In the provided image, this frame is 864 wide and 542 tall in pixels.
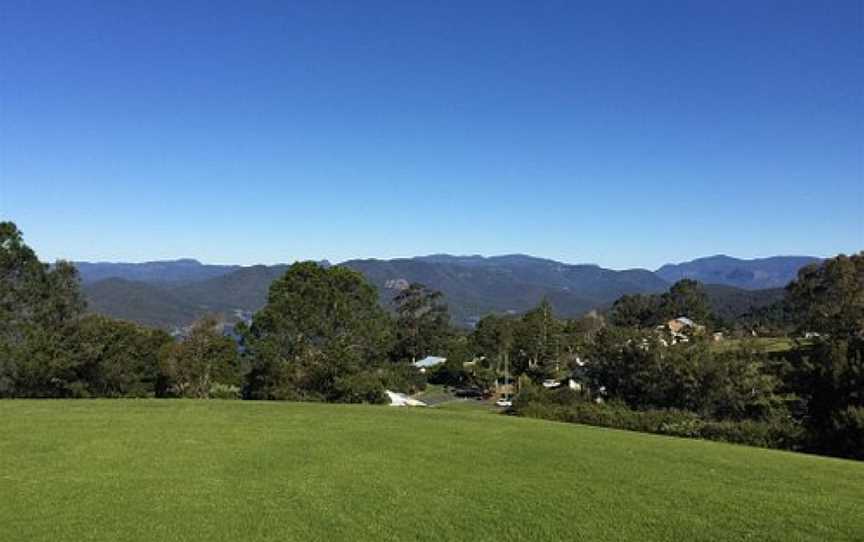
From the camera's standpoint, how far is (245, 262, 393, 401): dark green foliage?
39781 millimetres

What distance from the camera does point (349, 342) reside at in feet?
135

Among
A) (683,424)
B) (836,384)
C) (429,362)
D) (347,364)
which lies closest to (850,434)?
(836,384)

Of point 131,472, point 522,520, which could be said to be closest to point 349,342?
point 131,472

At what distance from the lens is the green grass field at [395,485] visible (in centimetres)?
1107

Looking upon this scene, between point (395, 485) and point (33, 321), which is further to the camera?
point (33, 321)

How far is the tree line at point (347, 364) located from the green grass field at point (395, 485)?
37.4 feet

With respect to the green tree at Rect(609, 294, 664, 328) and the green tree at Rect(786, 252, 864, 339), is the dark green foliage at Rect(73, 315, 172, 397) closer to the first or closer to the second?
the green tree at Rect(786, 252, 864, 339)

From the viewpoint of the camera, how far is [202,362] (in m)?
45.5

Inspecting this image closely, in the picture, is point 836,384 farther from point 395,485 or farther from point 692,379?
point 395,485

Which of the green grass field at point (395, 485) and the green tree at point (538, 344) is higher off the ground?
the green grass field at point (395, 485)

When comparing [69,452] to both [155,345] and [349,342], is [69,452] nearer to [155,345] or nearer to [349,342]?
[349,342]

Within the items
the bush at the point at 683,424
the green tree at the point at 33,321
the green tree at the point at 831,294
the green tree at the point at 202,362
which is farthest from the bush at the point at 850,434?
the green tree at the point at 33,321

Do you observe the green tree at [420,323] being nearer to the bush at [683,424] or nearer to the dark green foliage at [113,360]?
the dark green foliage at [113,360]

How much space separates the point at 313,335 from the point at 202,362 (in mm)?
8859
